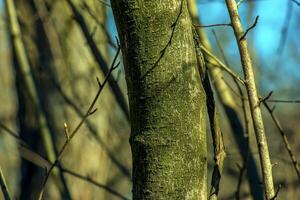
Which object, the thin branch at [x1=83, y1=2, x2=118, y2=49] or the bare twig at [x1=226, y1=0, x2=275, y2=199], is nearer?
the bare twig at [x1=226, y1=0, x2=275, y2=199]

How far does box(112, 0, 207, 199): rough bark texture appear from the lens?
1503mm

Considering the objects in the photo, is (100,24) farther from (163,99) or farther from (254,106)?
(163,99)

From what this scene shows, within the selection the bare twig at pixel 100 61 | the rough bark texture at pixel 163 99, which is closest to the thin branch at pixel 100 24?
the bare twig at pixel 100 61

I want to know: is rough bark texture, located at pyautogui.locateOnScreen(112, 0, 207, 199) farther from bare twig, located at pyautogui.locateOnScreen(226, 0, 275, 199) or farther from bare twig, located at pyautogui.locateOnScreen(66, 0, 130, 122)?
bare twig, located at pyautogui.locateOnScreen(66, 0, 130, 122)

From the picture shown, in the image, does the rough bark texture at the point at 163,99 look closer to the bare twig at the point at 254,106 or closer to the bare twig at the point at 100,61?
the bare twig at the point at 254,106

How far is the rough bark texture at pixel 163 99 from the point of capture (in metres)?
1.50

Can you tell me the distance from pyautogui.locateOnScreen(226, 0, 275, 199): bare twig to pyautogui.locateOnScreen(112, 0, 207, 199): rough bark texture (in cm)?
27

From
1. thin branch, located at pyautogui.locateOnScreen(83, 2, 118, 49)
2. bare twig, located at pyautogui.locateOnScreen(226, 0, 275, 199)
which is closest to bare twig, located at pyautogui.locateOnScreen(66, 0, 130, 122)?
thin branch, located at pyautogui.locateOnScreen(83, 2, 118, 49)

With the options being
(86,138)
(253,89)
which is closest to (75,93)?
(86,138)

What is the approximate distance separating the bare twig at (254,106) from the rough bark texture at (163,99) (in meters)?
0.27

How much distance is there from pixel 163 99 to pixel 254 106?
1.28ft

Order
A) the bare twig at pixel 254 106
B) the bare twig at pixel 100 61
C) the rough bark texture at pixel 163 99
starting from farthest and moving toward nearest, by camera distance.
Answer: the bare twig at pixel 100 61, the bare twig at pixel 254 106, the rough bark texture at pixel 163 99

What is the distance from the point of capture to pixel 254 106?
179 cm

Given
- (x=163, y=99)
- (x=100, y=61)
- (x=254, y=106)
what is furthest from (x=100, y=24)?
(x=163, y=99)
